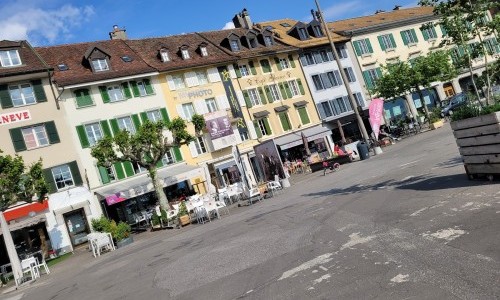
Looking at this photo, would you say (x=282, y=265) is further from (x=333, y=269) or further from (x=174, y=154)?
(x=174, y=154)

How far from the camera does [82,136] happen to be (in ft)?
94.8

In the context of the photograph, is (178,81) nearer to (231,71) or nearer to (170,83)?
(170,83)

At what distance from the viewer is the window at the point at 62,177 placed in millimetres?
27391

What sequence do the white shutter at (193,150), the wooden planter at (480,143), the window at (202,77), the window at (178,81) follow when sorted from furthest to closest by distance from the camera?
the window at (202,77), the window at (178,81), the white shutter at (193,150), the wooden planter at (480,143)

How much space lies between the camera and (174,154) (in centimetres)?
3222

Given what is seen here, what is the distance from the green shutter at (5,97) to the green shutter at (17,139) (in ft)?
5.34

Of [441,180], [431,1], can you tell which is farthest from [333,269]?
[431,1]

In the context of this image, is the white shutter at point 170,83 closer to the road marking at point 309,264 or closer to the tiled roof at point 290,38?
the tiled roof at point 290,38

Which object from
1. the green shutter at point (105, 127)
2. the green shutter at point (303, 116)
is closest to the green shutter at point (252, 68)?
the green shutter at point (303, 116)

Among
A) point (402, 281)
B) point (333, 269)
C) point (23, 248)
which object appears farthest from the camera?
point (23, 248)

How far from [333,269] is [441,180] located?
5700mm

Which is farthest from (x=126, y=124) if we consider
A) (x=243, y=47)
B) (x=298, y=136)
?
(x=298, y=136)

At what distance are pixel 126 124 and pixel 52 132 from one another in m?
5.11

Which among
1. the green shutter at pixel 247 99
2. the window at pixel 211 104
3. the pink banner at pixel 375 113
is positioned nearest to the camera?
the pink banner at pixel 375 113
